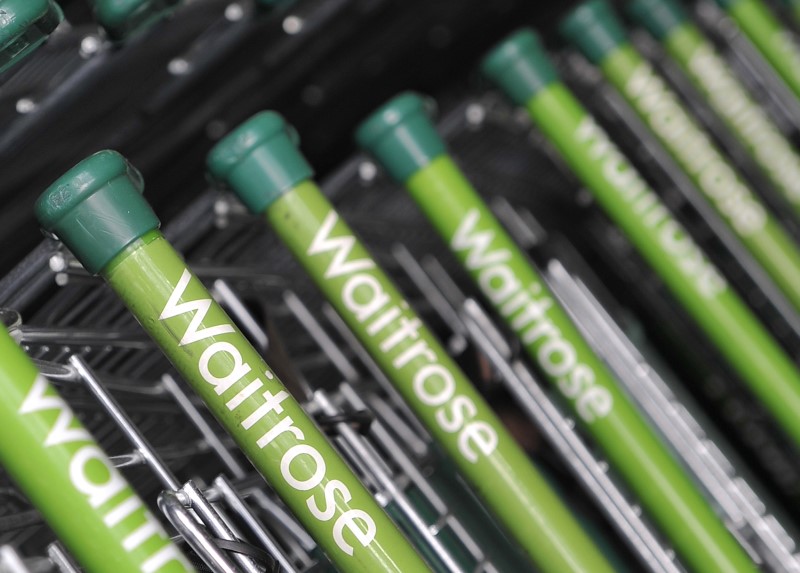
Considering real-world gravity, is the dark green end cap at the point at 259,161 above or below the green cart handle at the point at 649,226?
above

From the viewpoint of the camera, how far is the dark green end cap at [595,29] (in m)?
1.42

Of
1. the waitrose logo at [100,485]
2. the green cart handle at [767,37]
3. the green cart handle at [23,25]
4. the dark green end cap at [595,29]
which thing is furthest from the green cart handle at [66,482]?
the green cart handle at [767,37]

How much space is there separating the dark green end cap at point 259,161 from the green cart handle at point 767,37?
100 centimetres

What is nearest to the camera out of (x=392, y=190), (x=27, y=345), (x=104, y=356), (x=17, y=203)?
(x=27, y=345)

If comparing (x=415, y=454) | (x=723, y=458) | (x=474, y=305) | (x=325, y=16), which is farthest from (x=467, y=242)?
(x=723, y=458)

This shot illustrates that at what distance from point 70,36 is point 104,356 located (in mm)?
480

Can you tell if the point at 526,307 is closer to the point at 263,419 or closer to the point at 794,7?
the point at 263,419

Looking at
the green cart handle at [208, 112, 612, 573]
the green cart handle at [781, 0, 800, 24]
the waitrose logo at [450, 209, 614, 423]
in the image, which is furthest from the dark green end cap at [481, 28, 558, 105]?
the green cart handle at [781, 0, 800, 24]

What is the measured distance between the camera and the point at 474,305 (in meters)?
1.25

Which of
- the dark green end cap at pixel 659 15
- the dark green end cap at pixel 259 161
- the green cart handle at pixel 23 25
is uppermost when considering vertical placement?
the green cart handle at pixel 23 25

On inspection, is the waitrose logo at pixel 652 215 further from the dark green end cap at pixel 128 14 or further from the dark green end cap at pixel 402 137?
the dark green end cap at pixel 128 14

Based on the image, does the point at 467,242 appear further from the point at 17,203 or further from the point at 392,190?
the point at 17,203

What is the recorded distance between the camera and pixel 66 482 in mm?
796

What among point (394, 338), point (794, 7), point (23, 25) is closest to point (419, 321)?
point (394, 338)
